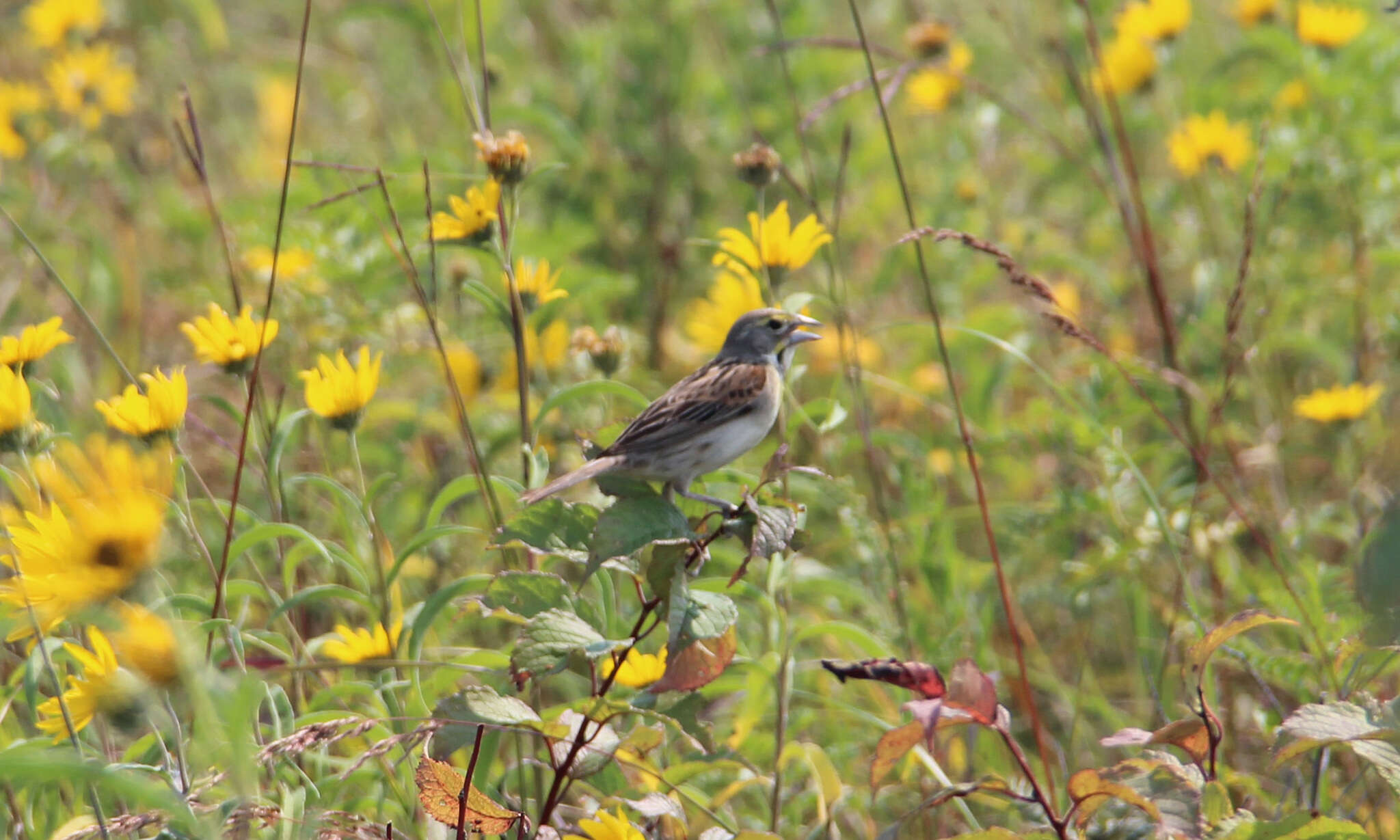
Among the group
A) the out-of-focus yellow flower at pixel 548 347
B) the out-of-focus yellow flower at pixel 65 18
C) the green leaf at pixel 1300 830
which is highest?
the out-of-focus yellow flower at pixel 65 18

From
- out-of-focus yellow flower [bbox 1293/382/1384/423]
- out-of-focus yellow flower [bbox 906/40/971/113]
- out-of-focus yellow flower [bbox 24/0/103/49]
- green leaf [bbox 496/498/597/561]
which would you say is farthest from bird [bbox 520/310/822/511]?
out-of-focus yellow flower [bbox 24/0/103/49]

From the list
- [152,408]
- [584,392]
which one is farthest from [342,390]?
[584,392]

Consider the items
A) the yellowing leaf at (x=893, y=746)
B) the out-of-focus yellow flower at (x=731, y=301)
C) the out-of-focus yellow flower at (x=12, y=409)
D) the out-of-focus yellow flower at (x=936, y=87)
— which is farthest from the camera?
the out-of-focus yellow flower at (x=936, y=87)

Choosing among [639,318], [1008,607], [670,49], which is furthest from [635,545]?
[670,49]

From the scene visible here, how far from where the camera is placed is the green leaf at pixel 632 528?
157 cm

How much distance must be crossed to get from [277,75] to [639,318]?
10.0 ft

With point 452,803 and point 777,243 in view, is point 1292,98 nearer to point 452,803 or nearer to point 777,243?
point 777,243

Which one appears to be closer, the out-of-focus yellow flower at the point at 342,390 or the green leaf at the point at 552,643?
the green leaf at the point at 552,643

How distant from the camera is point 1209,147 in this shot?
3.87 m

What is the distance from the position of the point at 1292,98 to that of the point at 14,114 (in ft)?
13.7

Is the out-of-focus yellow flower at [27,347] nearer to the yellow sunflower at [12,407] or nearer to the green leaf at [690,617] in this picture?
the yellow sunflower at [12,407]

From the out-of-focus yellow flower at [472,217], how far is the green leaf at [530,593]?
2.33ft

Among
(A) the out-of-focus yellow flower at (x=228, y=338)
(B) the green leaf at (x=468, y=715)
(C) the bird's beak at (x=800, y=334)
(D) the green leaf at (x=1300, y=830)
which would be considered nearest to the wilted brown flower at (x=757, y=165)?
(C) the bird's beak at (x=800, y=334)

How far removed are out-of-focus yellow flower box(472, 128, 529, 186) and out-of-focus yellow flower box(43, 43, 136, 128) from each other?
251 centimetres
